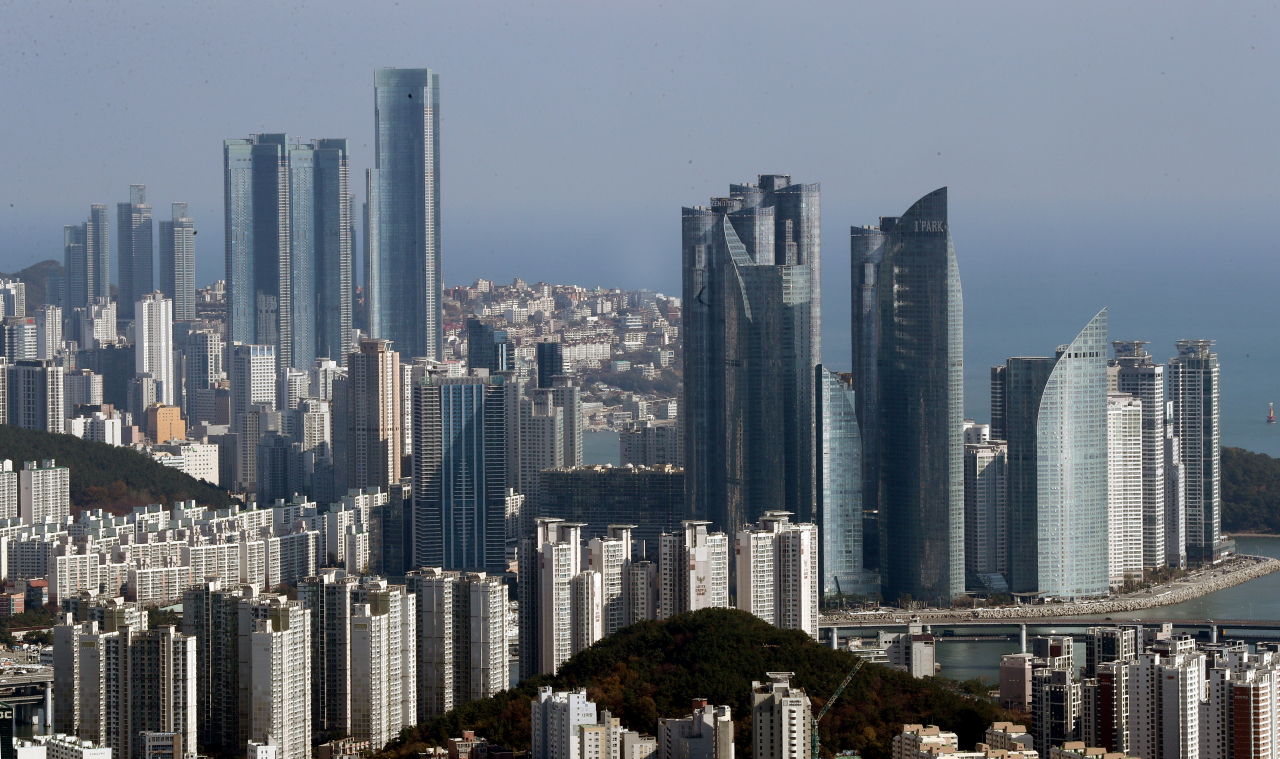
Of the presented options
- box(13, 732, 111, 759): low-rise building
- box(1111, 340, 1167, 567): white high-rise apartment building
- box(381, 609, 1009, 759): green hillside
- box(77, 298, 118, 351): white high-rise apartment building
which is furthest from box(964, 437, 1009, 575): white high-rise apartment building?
box(77, 298, 118, 351): white high-rise apartment building

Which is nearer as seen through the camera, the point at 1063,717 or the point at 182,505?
the point at 1063,717

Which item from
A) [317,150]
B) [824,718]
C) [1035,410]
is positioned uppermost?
[317,150]

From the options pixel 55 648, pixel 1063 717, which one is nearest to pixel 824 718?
pixel 1063 717

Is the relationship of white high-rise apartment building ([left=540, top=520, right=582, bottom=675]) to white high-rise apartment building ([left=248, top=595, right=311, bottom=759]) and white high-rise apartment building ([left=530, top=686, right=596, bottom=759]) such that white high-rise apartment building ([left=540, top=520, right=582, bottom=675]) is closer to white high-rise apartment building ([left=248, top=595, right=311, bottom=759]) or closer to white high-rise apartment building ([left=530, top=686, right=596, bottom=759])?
white high-rise apartment building ([left=248, top=595, right=311, bottom=759])

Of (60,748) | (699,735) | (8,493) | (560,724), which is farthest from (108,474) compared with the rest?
(699,735)

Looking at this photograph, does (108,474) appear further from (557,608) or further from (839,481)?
(557,608)

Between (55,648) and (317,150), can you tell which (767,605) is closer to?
(55,648)
